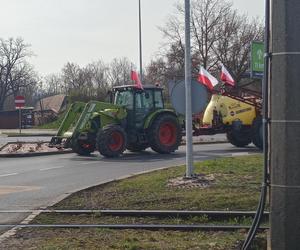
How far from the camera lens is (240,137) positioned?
23.3 m

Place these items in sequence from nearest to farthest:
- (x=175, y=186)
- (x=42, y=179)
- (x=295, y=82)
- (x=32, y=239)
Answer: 1. (x=295, y=82)
2. (x=32, y=239)
3. (x=175, y=186)
4. (x=42, y=179)

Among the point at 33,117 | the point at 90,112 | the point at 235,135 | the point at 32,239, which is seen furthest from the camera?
the point at 33,117

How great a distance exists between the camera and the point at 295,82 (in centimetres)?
429

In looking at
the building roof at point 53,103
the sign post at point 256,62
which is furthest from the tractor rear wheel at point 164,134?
the building roof at point 53,103

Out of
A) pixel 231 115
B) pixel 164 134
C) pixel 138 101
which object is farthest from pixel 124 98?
pixel 231 115

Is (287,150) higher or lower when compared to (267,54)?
lower

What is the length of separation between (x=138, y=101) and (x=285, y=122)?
17.3 m

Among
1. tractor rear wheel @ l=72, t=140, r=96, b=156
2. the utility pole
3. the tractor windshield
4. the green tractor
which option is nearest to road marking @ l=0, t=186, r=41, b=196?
the green tractor

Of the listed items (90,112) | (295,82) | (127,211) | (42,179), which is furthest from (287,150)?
(90,112)

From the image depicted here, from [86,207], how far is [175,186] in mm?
2087

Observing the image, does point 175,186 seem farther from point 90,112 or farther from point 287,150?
point 90,112

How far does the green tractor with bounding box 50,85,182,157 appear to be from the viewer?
20.5m

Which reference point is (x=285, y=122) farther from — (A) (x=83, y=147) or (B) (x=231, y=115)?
(B) (x=231, y=115)

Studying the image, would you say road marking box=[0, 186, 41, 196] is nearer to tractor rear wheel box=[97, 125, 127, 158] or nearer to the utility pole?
tractor rear wheel box=[97, 125, 127, 158]
